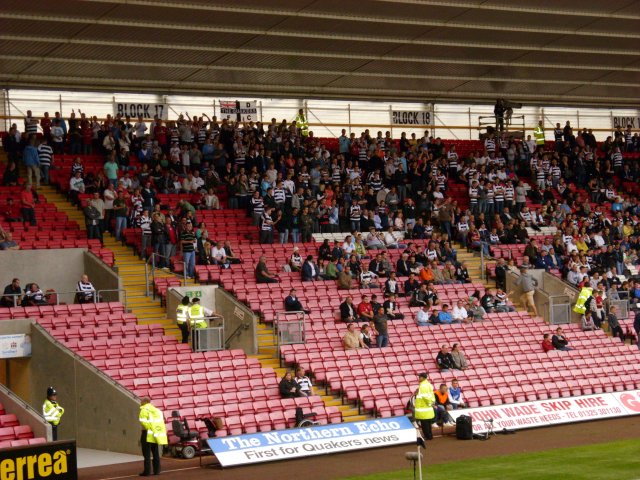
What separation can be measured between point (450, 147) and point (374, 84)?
13.3ft

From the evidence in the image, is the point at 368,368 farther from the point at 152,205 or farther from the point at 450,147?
the point at 450,147

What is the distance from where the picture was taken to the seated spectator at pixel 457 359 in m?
27.0

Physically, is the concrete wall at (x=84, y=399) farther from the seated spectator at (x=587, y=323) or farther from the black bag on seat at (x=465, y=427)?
the seated spectator at (x=587, y=323)

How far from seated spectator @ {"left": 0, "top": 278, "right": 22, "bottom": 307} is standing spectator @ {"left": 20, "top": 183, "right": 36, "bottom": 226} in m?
4.57

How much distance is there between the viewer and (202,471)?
20.5 meters

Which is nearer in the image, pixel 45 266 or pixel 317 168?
pixel 45 266

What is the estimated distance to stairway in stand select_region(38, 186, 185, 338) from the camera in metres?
27.8

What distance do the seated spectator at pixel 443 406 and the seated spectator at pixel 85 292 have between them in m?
8.83

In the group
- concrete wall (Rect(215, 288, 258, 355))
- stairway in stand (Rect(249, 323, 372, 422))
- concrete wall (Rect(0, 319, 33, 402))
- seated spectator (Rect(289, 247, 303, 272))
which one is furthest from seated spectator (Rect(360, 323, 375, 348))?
concrete wall (Rect(0, 319, 33, 402))

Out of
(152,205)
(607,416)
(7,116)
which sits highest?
(7,116)

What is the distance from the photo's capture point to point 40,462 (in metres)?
16.5

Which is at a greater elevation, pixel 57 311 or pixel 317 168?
pixel 317 168

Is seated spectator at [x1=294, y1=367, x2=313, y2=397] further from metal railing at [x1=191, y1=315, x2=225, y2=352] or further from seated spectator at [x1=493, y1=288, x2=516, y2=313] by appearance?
seated spectator at [x1=493, y1=288, x2=516, y2=313]

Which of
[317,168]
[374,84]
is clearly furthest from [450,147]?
[317,168]
